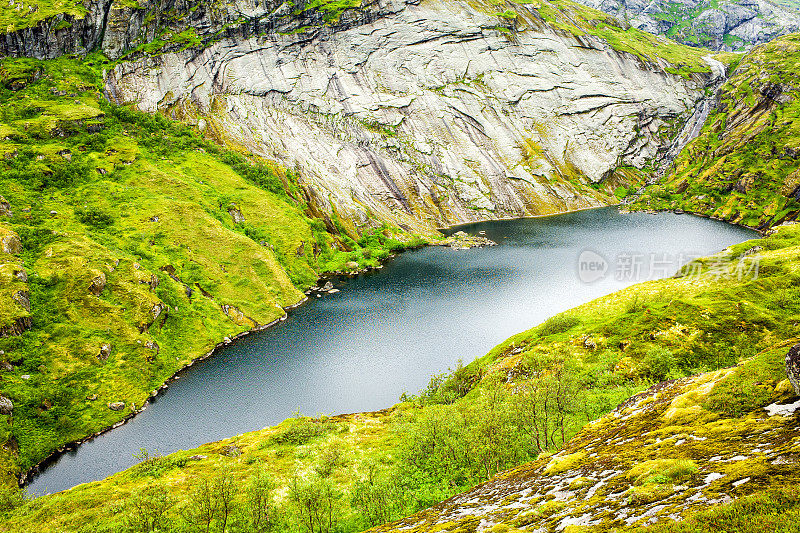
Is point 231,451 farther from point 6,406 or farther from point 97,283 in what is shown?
point 97,283

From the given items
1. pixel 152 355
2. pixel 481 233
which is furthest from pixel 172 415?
pixel 481 233

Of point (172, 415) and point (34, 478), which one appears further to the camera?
point (172, 415)

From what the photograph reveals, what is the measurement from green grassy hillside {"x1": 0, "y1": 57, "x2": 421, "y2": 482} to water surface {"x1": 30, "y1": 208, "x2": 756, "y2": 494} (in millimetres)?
6173

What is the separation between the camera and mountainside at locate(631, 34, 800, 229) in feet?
494

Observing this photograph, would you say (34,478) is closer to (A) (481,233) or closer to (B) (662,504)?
(B) (662,504)

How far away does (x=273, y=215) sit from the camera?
120000 mm

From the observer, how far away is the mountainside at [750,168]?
→ 494ft

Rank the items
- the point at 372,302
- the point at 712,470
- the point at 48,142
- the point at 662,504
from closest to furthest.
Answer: the point at 662,504
the point at 712,470
the point at 372,302
the point at 48,142

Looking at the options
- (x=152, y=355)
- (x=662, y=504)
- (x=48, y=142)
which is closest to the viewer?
(x=662, y=504)

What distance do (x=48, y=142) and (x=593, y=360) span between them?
460ft

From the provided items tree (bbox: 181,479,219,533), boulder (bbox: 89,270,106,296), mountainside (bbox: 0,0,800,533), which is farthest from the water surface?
tree (bbox: 181,479,219,533)

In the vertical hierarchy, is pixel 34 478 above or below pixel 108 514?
below

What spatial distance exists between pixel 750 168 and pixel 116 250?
214 meters

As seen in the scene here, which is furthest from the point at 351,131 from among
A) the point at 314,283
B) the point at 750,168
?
the point at 750,168
